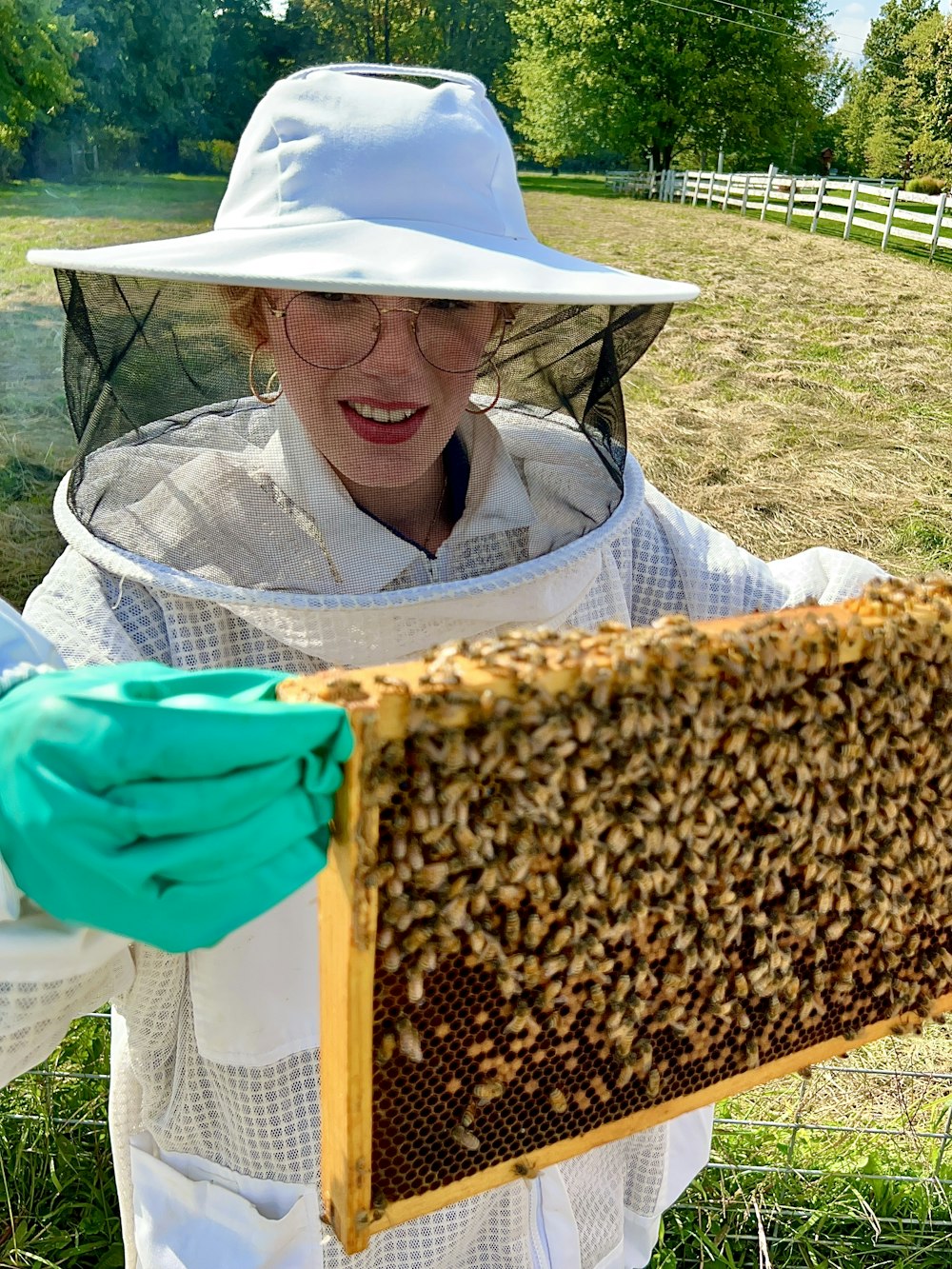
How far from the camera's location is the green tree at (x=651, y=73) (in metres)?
41.2

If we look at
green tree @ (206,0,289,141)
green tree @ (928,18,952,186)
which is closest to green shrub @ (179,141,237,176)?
green tree @ (206,0,289,141)

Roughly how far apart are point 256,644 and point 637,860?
0.76m

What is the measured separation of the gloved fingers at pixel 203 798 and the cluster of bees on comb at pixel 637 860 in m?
0.09

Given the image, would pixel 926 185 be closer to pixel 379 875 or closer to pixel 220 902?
pixel 379 875

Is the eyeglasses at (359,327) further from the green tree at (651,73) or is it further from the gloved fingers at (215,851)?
the green tree at (651,73)

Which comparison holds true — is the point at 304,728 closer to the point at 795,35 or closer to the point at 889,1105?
the point at 889,1105

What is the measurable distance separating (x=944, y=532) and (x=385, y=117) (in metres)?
6.50

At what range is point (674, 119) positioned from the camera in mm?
41438

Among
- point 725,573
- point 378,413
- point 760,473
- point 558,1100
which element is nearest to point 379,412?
point 378,413

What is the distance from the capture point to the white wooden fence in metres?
19.4

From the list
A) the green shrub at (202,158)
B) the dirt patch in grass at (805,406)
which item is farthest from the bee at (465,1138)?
the green shrub at (202,158)

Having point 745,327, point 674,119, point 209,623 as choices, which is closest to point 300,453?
point 209,623

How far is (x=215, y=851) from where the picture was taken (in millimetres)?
1013

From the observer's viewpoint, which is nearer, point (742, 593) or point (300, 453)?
point (300, 453)
